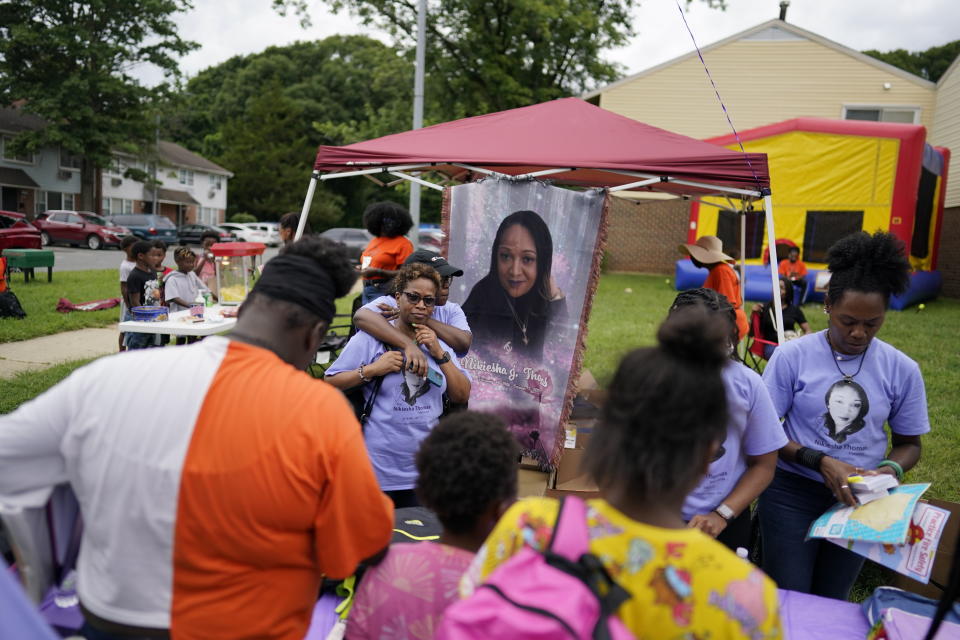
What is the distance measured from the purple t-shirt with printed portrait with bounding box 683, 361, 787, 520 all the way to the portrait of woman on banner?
7.93ft

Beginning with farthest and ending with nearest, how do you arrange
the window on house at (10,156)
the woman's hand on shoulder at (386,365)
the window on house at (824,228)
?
the window on house at (10,156) → the window on house at (824,228) → the woman's hand on shoulder at (386,365)

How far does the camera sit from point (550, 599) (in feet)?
4.09

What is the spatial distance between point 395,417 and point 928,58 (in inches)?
1944

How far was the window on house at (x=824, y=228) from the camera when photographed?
14906 millimetres

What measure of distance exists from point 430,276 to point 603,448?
2101 mm

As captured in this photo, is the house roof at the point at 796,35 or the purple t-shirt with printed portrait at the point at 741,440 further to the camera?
the house roof at the point at 796,35

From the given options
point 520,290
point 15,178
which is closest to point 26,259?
point 520,290

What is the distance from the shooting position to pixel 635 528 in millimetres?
1394

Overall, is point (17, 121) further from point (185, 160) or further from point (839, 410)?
point (839, 410)

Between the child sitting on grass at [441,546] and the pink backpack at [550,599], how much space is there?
1.48 feet

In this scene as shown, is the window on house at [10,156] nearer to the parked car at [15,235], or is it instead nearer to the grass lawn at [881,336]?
the parked car at [15,235]

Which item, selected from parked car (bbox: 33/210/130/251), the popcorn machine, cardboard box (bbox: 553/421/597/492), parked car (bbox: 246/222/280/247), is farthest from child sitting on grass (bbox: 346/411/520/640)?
parked car (bbox: 246/222/280/247)

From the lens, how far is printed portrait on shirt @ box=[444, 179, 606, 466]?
4.99 metres

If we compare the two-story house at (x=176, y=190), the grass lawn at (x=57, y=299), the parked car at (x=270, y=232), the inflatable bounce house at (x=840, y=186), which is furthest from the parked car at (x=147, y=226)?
the inflatable bounce house at (x=840, y=186)
